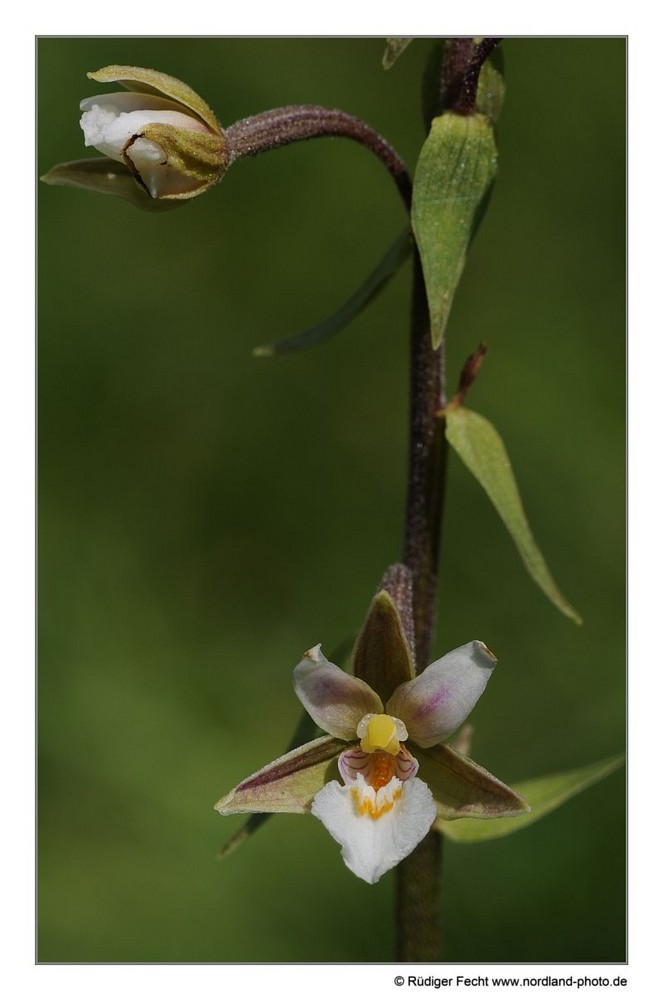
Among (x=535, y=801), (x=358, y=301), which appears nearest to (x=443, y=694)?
(x=535, y=801)

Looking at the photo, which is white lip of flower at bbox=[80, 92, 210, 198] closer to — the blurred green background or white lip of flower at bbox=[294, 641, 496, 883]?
white lip of flower at bbox=[294, 641, 496, 883]

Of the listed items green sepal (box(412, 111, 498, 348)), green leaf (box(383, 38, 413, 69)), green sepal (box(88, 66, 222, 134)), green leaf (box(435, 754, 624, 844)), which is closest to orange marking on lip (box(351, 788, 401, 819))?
green leaf (box(435, 754, 624, 844))

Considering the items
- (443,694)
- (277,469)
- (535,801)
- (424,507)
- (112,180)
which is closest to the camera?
(443,694)

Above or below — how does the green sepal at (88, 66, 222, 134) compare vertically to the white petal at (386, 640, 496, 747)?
above

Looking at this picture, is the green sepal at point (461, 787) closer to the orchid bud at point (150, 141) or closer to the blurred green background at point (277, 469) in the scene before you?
the orchid bud at point (150, 141)

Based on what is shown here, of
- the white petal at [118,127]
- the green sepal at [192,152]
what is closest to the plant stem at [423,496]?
the green sepal at [192,152]

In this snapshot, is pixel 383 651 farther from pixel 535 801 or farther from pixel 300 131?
pixel 300 131

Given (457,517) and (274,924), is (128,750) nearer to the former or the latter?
(274,924)
